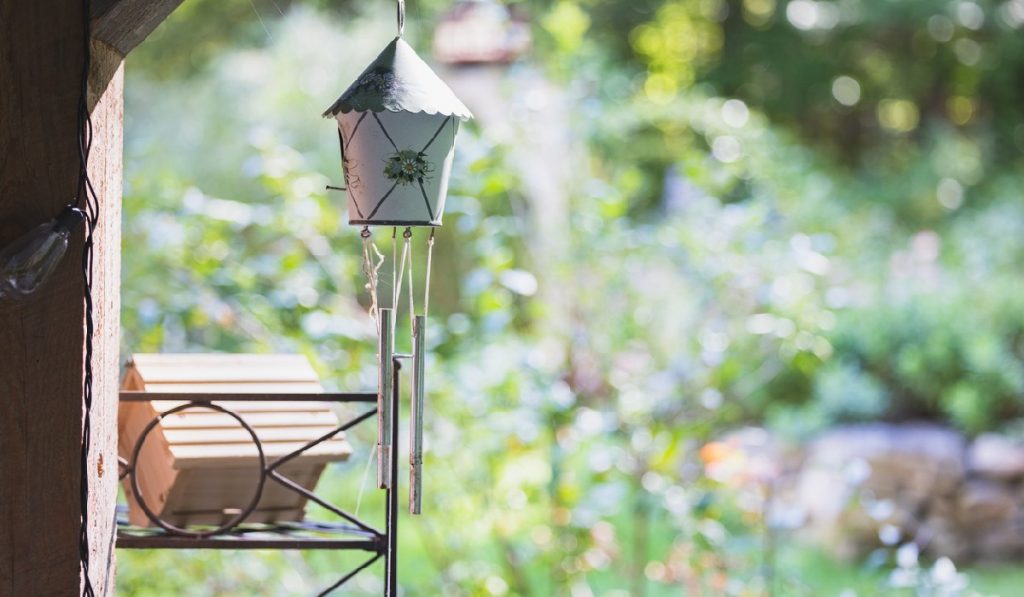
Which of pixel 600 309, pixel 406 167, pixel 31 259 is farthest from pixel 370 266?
pixel 600 309

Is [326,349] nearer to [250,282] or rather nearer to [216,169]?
[250,282]

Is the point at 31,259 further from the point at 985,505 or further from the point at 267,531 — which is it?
the point at 985,505

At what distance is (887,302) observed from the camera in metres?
4.33

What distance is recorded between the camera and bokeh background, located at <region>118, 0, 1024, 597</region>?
2445 millimetres

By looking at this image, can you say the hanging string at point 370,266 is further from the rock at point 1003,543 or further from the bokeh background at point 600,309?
the rock at point 1003,543

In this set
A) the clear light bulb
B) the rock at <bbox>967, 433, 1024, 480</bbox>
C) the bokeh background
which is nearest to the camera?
the clear light bulb

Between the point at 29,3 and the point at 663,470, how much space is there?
73.4 inches

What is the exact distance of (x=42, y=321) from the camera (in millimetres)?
1004

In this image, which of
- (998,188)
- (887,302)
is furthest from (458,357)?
(998,188)

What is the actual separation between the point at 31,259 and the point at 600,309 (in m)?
2.20

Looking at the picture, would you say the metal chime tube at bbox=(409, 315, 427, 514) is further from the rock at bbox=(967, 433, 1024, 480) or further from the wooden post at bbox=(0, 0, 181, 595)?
the rock at bbox=(967, 433, 1024, 480)

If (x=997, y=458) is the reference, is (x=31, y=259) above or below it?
above

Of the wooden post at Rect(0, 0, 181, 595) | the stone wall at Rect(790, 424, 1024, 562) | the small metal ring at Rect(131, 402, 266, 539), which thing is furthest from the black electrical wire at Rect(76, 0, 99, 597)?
the stone wall at Rect(790, 424, 1024, 562)

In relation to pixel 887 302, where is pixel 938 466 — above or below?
below
